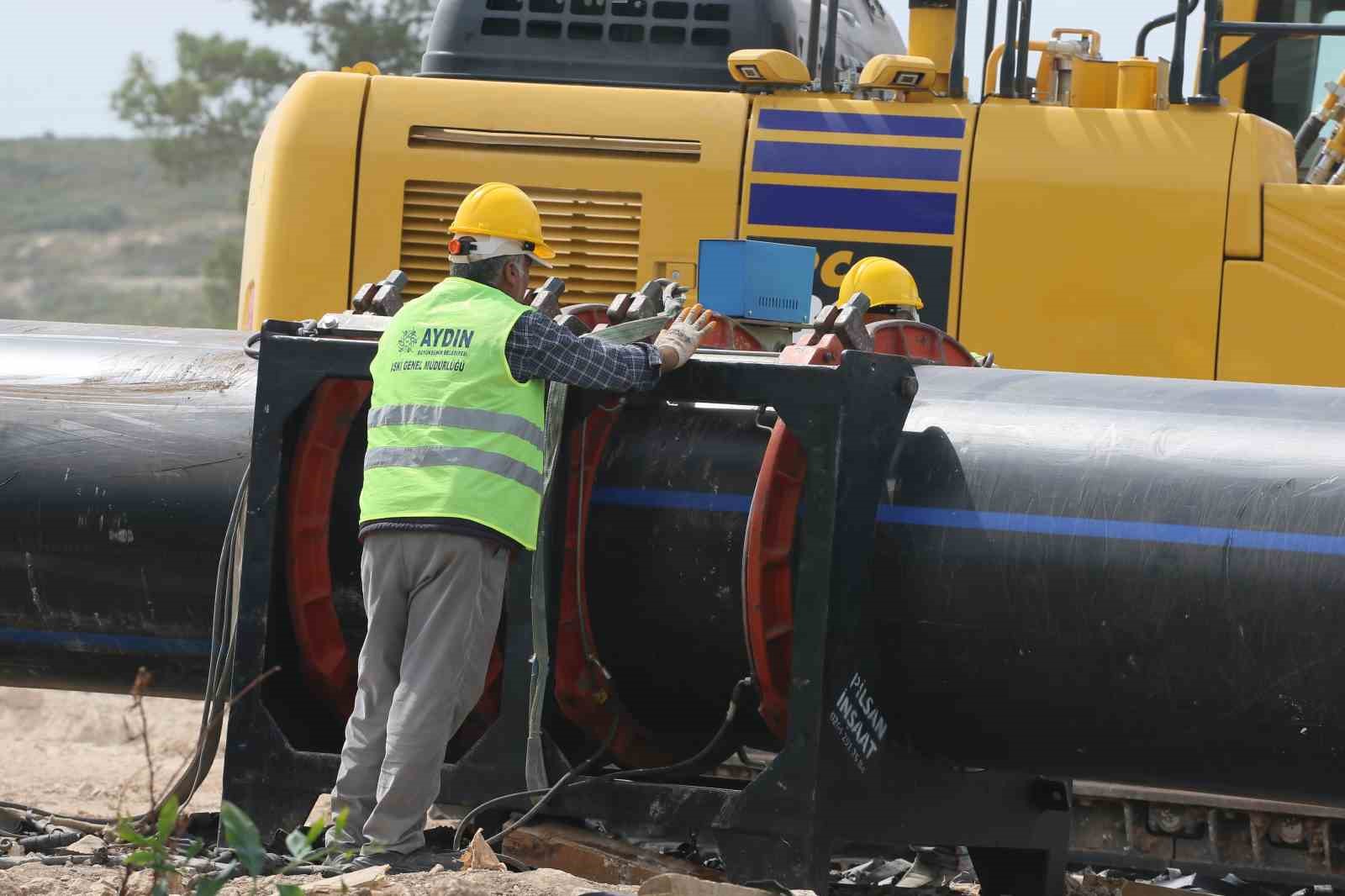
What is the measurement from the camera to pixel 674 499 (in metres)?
5.07

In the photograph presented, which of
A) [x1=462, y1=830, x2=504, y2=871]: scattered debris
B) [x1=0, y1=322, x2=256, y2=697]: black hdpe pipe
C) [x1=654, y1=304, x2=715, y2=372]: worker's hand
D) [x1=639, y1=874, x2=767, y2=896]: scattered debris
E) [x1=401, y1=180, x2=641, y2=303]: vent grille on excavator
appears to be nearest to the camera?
[x1=639, y1=874, x2=767, y2=896]: scattered debris

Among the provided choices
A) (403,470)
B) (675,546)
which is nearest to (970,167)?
(675,546)

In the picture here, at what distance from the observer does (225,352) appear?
5.86 m

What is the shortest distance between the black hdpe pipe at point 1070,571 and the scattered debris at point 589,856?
18.0 inches

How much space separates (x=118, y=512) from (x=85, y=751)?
6.21 meters

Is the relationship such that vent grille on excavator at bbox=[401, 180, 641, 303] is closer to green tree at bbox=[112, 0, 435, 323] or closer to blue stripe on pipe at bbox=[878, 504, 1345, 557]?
blue stripe on pipe at bbox=[878, 504, 1345, 557]

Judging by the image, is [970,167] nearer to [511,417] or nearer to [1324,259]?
[1324,259]

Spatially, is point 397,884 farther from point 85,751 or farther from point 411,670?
point 85,751

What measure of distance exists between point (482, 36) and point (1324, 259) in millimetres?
3238

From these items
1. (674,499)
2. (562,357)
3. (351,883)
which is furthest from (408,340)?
(351,883)

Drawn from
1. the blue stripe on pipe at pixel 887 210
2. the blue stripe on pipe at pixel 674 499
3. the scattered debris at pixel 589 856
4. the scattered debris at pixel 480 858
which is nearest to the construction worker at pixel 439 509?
the scattered debris at pixel 480 858

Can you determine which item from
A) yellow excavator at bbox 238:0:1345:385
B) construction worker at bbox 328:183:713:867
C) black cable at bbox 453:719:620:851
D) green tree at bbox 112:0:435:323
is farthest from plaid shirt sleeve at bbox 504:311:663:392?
green tree at bbox 112:0:435:323

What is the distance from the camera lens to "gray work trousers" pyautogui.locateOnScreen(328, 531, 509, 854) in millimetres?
4734

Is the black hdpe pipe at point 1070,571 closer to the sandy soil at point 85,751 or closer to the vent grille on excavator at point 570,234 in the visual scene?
the vent grille on excavator at point 570,234
